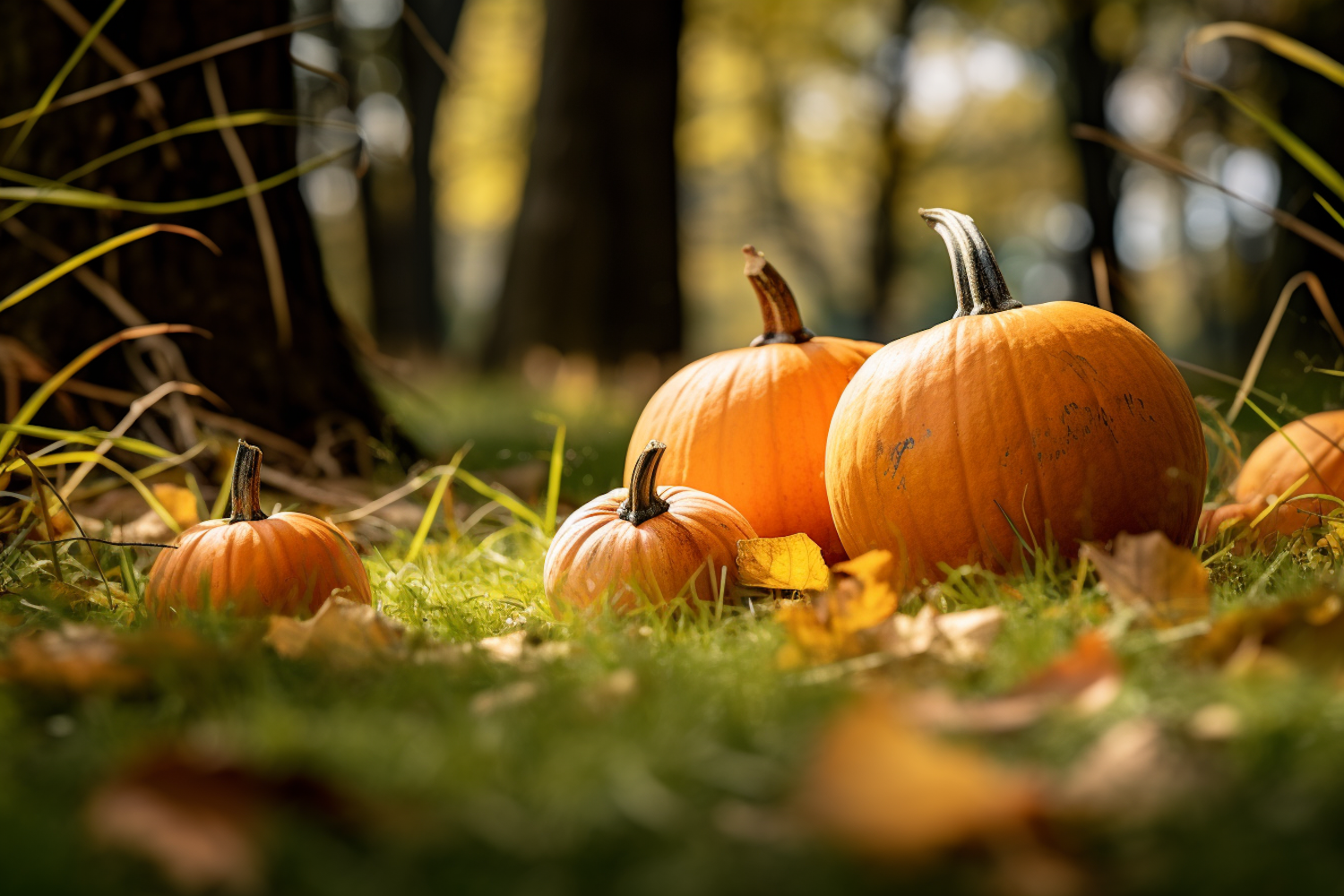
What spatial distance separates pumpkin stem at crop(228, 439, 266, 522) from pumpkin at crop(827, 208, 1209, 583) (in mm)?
1145

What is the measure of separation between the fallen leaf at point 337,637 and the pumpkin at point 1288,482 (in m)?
1.67

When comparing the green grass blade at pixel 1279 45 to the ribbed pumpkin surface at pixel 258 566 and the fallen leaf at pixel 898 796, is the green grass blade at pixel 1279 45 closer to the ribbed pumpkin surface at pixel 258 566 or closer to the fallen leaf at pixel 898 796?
the fallen leaf at pixel 898 796

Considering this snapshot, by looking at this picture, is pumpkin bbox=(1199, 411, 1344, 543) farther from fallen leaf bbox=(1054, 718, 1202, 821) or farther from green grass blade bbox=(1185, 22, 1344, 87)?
fallen leaf bbox=(1054, 718, 1202, 821)

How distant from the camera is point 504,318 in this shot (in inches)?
352

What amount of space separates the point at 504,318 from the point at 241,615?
23.8 feet

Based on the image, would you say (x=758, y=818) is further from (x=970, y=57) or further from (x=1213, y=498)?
(x=970, y=57)

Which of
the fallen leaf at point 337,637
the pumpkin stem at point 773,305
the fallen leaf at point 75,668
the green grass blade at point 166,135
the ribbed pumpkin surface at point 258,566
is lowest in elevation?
the ribbed pumpkin surface at point 258,566

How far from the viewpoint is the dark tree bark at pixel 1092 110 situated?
11.7 meters

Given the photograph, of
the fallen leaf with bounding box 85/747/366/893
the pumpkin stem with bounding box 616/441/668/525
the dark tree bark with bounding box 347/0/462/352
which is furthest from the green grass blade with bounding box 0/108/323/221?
the dark tree bark with bounding box 347/0/462/352

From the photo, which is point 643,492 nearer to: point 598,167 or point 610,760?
point 610,760

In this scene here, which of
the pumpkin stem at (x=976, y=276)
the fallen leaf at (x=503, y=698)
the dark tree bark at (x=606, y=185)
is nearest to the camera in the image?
the fallen leaf at (x=503, y=698)

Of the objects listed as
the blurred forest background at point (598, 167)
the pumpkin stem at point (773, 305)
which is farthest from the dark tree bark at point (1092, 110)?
the pumpkin stem at point (773, 305)

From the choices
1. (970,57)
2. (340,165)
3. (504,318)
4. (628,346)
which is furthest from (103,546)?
(970,57)

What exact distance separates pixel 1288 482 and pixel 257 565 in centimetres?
216
